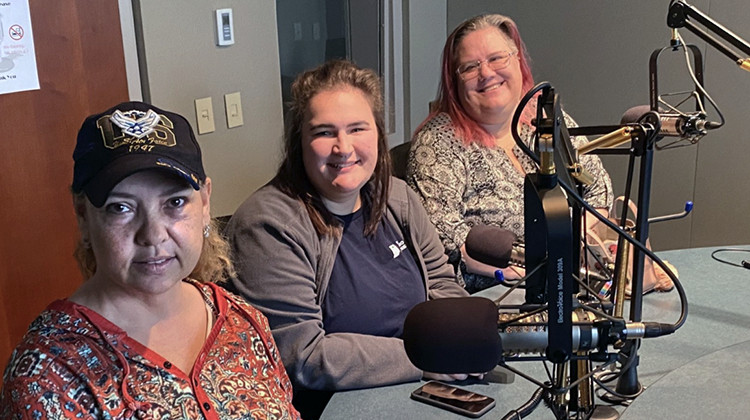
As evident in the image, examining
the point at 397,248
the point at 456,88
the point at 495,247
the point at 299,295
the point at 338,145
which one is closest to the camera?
the point at 495,247

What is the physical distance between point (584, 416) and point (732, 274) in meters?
0.98

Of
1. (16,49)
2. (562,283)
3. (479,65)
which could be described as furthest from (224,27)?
(562,283)

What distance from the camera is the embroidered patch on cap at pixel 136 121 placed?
1030 mm

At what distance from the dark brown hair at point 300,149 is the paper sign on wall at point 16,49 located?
2.48 feet

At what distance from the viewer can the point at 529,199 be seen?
2.70 ft

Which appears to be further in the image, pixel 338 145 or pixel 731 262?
pixel 731 262

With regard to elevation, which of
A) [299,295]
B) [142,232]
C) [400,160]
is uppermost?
[142,232]

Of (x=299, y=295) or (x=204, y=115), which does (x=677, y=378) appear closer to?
(x=299, y=295)

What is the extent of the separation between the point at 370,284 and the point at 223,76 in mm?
1148

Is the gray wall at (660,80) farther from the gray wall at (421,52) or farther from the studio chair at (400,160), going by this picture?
the studio chair at (400,160)

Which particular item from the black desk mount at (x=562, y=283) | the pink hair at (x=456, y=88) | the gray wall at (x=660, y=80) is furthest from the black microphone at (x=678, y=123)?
the gray wall at (x=660, y=80)

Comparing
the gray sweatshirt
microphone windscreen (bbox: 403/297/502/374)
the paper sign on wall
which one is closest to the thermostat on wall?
the paper sign on wall

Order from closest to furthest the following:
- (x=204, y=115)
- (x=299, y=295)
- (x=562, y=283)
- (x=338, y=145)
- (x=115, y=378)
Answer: (x=562, y=283), (x=115, y=378), (x=299, y=295), (x=338, y=145), (x=204, y=115)

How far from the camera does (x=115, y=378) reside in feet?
3.23
